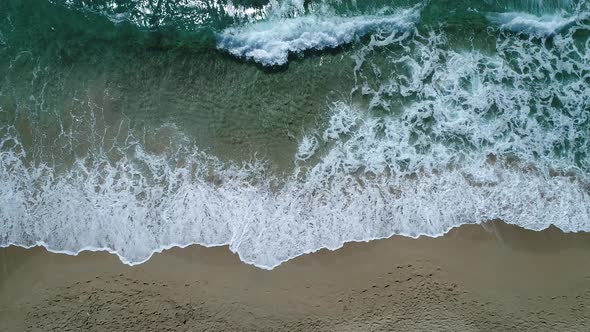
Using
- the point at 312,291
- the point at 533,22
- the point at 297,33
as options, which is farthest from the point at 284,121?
the point at 533,22

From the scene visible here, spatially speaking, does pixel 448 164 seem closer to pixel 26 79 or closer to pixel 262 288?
pixel 262 288

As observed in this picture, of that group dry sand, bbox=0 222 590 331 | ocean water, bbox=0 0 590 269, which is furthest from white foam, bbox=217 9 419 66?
dry sand, bbox=0 222 590 331

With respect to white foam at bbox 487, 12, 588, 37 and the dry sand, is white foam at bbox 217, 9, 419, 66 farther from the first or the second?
the dry sand

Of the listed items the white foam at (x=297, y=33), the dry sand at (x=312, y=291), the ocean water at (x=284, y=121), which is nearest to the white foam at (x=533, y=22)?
the ocean water at (x=284, y=121)

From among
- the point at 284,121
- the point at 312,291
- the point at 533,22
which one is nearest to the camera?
the point at 312,291

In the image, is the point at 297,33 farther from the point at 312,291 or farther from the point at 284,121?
the point at 312,291

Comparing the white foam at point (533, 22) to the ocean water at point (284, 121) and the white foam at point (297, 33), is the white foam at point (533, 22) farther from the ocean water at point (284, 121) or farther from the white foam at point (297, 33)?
the white foam at point (297, 33)

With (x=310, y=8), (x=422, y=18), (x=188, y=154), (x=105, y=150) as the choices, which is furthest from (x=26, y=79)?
(x=422, y=18)
